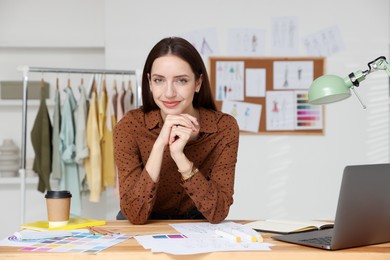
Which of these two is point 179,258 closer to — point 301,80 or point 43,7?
point 301,80

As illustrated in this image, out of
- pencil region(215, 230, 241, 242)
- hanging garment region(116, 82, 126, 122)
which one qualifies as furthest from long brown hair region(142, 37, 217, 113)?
hanging garment region(116, 82, 126, 122)

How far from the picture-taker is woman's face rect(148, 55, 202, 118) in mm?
2061

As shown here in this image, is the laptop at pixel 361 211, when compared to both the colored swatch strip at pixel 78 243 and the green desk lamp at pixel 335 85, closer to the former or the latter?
the green desk lamp at pixel 335 85

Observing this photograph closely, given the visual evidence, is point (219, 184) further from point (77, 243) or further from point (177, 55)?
point (77, 243)

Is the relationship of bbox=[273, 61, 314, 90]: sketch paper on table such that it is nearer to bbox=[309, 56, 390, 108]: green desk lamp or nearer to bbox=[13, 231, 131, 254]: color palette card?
bbox=[309, 56, 390, 108]: green desk lamp

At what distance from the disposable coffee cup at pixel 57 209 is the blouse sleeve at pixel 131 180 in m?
0.22

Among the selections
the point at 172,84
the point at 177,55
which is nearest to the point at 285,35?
the point at 177,55

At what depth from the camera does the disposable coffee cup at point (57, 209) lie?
181 cm

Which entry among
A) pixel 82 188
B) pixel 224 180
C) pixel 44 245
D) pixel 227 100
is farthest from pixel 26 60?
pixel 44 245

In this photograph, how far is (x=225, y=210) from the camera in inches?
77.9

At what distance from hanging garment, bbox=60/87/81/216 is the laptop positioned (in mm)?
2410

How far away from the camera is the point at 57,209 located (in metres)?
1.81

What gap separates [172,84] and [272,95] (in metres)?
2.45

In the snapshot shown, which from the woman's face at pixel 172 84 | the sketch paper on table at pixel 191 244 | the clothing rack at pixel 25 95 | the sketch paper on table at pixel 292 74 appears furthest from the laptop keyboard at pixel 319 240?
the sketch paper on table at pixel 292 74
